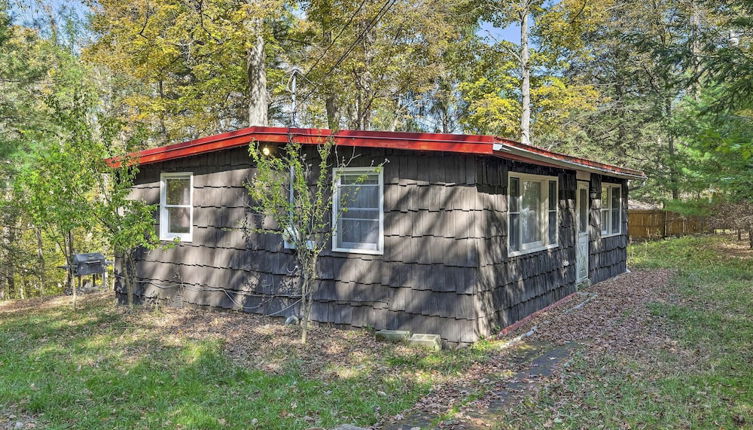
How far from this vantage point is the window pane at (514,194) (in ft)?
24.0

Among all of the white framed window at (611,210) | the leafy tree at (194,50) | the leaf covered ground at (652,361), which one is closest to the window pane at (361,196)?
the leaf covered ground at (652,361)

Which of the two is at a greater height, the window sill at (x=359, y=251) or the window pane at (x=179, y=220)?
the window pane at (x=179, y=220)

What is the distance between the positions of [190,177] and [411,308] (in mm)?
4637

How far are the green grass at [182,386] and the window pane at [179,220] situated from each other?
2491mm

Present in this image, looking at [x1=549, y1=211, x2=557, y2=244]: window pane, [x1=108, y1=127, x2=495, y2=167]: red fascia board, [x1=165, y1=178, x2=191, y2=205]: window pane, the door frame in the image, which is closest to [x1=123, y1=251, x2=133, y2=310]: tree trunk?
[x1=165, y1=178, x2=191, y2=205]: window pane

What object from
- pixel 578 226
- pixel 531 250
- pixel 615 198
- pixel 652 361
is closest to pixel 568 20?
pixel 615 198

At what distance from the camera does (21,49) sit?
Answer: 42.4 ft

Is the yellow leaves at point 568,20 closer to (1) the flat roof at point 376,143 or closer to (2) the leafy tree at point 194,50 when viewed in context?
(2) the leafy tree at point 194,50

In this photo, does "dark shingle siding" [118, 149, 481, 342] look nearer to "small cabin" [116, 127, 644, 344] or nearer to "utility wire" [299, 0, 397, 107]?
"small cabin" [116, 127, 644, 344]

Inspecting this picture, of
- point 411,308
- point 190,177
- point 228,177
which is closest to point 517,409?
point 411,308

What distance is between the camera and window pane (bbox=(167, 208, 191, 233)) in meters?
8.66

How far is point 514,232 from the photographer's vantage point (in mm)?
7359

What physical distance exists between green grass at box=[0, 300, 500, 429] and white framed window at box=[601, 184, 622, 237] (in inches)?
283

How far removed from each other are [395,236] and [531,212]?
2719mm
